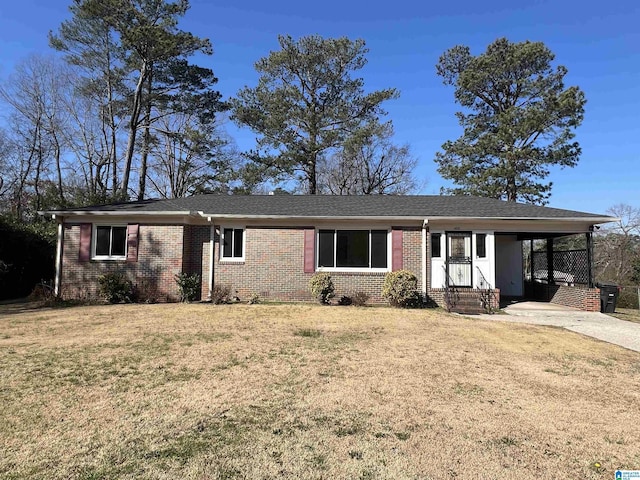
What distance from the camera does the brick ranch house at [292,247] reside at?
12.5 m

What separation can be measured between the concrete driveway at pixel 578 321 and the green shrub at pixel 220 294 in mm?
7685

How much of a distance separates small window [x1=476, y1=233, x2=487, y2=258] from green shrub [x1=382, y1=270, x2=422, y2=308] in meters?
2.27

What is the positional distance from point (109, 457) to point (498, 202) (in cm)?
1472

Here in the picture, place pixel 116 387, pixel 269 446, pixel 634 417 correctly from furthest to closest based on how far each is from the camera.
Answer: pixel 116 387, pixel 634 417, pixel 269 446

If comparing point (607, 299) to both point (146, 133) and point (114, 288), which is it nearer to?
point (114, 288)

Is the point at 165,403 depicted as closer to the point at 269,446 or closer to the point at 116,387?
the point at 116,387

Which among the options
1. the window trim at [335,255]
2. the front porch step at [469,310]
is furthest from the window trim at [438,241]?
the front porch step at [469,310]

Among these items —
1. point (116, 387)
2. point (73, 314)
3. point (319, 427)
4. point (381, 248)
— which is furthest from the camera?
point (381, 248)

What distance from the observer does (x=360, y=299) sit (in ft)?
40.4

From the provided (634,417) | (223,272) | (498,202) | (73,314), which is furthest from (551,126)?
(73,314)

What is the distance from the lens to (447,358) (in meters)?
6.21

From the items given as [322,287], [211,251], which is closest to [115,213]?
[211,251]

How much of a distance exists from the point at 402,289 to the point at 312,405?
8048mm

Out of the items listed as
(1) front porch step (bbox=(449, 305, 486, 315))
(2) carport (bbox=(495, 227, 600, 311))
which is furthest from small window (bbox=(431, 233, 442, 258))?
(2) carport (bbox=(495, 227, 600, 311))
